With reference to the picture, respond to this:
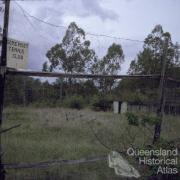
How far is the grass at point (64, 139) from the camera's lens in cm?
668

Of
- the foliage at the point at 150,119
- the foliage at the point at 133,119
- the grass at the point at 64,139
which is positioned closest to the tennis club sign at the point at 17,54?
the grass at the point at 64,139

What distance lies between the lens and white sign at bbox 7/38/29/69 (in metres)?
5.43

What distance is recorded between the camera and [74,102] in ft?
25.9

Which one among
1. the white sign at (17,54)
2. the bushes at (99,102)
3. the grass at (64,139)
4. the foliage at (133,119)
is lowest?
the grass at (64,139)

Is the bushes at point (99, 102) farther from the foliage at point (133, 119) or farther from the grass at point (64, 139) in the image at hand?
the foliage at point (133, 119)

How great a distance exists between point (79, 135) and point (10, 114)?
3.22m

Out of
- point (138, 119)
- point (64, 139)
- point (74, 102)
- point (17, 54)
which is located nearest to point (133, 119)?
point (138, 119)

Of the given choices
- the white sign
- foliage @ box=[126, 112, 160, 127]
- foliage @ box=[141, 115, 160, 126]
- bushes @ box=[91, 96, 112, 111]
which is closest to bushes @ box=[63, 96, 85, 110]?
bushes @ box=[91, 96, 112, 111]

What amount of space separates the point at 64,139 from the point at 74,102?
163 cm

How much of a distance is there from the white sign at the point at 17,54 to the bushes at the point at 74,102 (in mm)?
2031

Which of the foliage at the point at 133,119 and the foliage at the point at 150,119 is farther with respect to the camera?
the foliage at the point at 133,119

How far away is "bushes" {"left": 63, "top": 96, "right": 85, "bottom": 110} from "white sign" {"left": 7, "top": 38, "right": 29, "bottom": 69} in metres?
2.03

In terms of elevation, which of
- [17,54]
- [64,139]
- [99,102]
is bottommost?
[64,139]

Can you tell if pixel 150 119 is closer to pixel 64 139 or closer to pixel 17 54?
pixel 17 54
